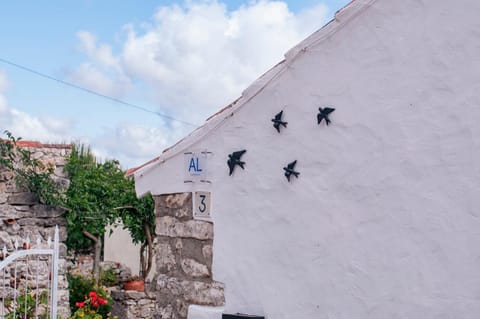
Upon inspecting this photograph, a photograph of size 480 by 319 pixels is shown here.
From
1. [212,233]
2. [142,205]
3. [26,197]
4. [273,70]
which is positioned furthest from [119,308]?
[273,70]

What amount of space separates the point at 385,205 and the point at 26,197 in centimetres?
548

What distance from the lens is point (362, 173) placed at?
3471 mm

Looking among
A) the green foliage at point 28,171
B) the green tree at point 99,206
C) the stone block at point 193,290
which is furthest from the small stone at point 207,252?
the green tree at point 99,206

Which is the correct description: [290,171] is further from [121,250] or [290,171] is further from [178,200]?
[121,250]

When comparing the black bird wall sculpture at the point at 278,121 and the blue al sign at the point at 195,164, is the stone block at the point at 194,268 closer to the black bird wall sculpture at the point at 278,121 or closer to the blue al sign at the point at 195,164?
the blue al sign at the point at 195,164

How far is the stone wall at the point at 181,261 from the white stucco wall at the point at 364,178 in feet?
0.40

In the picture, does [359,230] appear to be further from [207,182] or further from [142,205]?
[142,205]

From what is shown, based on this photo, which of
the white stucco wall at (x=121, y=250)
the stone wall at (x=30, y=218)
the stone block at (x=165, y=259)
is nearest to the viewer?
the stone block at (x=165, y=259)

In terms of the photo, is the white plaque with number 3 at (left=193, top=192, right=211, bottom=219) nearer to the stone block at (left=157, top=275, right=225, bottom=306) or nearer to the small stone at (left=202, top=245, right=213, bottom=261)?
the small stone at (left=202, top=245, right=213, bottom=261)

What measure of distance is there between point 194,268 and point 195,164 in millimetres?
793

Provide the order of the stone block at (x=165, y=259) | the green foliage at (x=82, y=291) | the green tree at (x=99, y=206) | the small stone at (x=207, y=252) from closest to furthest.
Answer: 1. the small stone at (x=207, y=252)
2. the stone block at (x=165, y=259)
3. the green tree at (x=99, y=206)
4. the green foliage at (x=82, y=291)

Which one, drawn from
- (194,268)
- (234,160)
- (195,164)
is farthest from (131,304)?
(234,160)

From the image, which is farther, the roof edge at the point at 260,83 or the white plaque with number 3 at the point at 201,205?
the white plaque with number 3 at the point at 201,205

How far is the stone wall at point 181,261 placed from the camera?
425cm
